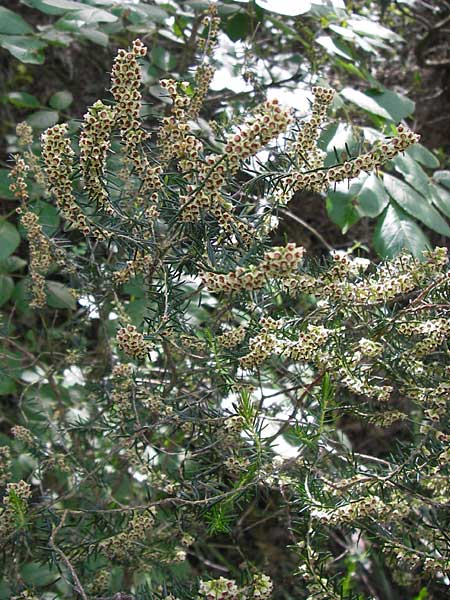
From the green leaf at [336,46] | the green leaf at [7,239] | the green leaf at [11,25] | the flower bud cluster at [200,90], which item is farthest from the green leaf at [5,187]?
the green leaf at [336,46]

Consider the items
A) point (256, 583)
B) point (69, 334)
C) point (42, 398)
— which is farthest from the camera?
point (42, 398)

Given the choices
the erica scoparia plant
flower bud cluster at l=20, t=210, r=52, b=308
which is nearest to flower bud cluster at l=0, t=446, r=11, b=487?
the erica scoparia plant

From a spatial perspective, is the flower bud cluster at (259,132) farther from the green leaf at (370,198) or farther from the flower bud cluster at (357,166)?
the green leaf at (370,198)

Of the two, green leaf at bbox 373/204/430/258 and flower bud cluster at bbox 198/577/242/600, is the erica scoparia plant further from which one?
green leaf at bbox 373/204/430/258

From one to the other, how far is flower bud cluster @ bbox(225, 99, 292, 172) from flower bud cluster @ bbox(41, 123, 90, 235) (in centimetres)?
20

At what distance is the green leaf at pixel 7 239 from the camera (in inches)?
54.6

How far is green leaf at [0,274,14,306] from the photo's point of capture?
1.46 meters

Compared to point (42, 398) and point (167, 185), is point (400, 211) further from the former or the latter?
point (42, 398)

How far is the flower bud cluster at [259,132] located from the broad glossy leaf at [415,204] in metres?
0.65

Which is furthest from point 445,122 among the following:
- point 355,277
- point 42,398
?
point 42,398

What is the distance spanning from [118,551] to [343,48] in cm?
104

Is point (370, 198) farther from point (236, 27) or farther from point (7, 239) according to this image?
point (7, 239)

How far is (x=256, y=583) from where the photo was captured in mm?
894

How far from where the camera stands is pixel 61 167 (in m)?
0.88
